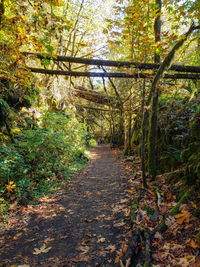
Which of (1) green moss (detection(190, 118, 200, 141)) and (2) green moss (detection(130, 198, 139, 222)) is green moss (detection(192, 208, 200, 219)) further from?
(1) green moss (detection(190, 118, 200, 141))

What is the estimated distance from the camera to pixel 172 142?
259 inches

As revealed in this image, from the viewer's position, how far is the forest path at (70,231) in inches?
111

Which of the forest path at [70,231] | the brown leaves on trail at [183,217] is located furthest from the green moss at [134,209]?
the brown leaves on trail at [183,217]

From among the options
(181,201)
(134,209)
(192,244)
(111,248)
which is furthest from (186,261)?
(134,209)

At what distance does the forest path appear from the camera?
2832mm

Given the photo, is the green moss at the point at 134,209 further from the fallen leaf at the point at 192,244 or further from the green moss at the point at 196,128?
the green moss at the point at 196,128

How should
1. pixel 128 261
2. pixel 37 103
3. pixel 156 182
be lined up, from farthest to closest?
pixel 37 103 < pixel 156 182 < pixel 128 261

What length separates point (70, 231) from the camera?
365cm

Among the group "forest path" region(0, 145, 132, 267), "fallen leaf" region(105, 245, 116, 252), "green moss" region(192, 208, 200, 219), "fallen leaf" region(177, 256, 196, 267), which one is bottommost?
"forest path" region(0, 145, 132, 267)

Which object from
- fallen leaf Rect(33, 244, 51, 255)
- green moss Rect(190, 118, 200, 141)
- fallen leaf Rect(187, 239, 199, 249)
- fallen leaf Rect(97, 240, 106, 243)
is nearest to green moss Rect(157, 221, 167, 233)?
fallen leaf Rect(187, 239, 199, 249)

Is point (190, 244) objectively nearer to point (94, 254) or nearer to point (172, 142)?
point (94, 254)

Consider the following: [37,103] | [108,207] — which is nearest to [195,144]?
[108,207]

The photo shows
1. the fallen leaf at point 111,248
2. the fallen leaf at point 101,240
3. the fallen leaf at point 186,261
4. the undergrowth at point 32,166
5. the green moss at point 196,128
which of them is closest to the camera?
the fallen leaf at point 186,261

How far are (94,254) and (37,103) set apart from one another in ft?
26.1
